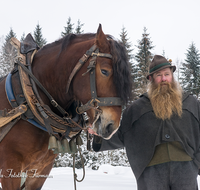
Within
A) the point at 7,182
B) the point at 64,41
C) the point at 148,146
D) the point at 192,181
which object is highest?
the point at 64,41

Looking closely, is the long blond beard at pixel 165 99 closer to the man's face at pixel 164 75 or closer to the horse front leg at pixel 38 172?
the man's face at pixel 164 75

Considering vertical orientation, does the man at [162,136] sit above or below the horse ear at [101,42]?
below

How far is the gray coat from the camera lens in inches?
74.5

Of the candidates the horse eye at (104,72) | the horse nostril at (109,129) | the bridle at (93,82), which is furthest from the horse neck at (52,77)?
the horse nostril at (109,129)

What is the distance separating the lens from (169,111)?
6.51 ft

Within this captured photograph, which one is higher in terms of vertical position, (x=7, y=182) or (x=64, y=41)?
(x=64, y=41)

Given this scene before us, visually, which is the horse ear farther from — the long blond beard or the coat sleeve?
the coat sleeve

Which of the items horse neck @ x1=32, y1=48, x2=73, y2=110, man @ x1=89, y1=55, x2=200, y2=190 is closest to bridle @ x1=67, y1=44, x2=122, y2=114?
horse neck @ x1=32, y1=48, x2=73, y2=110

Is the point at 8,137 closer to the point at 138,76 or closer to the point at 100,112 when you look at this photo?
the point at 100,112

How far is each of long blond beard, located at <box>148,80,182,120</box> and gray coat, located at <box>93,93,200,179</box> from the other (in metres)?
0.05

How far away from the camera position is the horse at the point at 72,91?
5.40 ft

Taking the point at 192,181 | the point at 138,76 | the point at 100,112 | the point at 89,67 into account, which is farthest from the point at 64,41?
the point at 138,76

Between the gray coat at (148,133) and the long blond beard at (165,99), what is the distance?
0.05 m

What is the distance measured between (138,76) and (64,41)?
1258cm
